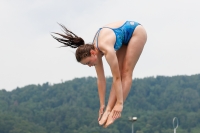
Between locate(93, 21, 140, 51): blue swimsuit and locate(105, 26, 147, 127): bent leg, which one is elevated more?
locate(93, 21, 140, 51): blue swimsuit

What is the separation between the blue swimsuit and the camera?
13230 mm

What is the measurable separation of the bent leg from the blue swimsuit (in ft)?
0.26

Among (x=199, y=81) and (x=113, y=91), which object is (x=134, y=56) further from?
(x=199, y=81)

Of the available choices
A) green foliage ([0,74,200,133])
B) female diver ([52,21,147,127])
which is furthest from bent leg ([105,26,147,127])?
green foliage ([0,74,200,133])

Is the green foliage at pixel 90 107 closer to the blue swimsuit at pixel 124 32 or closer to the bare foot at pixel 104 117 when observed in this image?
the bare foot at pixel 104 117

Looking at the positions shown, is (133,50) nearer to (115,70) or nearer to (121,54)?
(121,54)

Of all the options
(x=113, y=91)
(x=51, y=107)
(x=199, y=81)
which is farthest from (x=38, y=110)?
(x=113, y=91)

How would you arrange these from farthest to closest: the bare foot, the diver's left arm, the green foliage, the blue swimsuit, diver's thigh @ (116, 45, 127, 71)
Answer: the green foliage
diver's thigh @ (116, 45, 127, 71)
the bare foot
the blue swimsuit
the diver's left arm

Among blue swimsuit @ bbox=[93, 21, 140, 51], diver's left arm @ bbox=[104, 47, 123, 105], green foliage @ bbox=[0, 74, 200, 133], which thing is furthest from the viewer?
green foliage @ bbox=[0, 74, 200, 133]

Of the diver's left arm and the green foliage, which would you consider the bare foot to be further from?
the green foliage

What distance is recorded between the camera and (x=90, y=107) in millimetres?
170500

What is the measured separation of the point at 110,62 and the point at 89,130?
131 meters

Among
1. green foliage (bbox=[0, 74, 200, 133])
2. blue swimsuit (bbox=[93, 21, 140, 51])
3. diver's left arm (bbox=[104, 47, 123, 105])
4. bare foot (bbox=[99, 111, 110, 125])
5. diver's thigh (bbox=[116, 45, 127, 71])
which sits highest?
green foliage (bbox=[0, 74, 200, 133])

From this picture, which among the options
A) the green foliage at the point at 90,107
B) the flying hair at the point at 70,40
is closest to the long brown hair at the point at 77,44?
the flying hair at the point at 70,40
